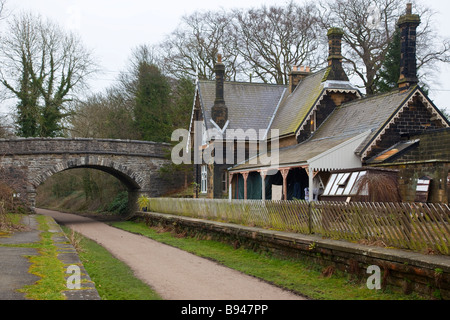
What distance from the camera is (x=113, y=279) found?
10.0 meters

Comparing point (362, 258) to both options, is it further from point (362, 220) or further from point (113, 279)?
point (113, 279)

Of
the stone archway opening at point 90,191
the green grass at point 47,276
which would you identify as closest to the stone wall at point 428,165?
the green grass at point 47,276

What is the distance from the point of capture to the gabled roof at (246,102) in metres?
27.8

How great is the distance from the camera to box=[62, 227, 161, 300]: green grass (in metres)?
8.43

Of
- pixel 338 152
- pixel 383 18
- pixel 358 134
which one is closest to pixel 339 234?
pixel 338 152

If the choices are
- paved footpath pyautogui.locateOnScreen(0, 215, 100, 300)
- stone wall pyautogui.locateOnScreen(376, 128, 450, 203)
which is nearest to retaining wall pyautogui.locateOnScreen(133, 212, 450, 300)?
paved footpath pyautogui.locateOnScreen(0, 215, 100, 300)

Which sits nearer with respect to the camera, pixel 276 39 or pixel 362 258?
pixel 362 258

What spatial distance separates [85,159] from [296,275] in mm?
25944

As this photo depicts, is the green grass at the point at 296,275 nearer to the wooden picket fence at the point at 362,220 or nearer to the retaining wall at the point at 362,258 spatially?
the retaining wall at the point at 362,258

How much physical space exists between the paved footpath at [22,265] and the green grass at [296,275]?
3.59m

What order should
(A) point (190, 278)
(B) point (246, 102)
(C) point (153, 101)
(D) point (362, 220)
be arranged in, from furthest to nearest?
(C) point (153, 101) < (B) point (246, 102) < (A) point (190, 278) < (D) point (362, 220)

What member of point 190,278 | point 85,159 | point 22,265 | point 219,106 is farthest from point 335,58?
point 22,265

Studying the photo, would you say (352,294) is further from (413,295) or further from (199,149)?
(199,149)

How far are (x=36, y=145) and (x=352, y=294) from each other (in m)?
28.7
